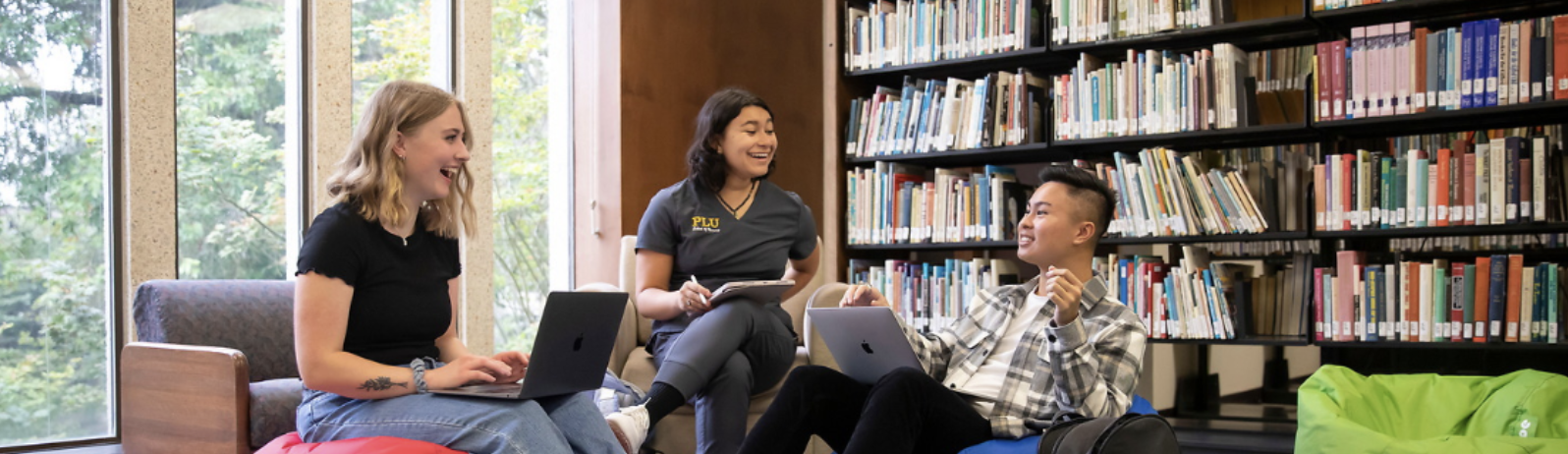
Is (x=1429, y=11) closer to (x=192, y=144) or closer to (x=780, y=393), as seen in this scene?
(x=780, y=393)

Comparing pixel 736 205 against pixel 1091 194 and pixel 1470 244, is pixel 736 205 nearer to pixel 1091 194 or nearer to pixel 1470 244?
pixel 1091 194

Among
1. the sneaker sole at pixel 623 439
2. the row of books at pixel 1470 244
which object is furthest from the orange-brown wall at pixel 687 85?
the row of books at pixel 1470 244

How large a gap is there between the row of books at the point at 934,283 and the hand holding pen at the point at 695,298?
1.66m

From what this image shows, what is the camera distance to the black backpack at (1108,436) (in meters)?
2.10

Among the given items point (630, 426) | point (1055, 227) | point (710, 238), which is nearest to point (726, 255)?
point (710, 238)

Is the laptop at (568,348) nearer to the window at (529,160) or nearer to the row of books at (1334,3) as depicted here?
the window at (529,160)

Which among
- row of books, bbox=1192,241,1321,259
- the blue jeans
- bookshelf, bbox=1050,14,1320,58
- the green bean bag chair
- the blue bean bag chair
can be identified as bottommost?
the green bean bag chair

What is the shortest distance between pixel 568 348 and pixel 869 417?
1.79 feet

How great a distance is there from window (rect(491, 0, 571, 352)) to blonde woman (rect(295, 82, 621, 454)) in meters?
2.34

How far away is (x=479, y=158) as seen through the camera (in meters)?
4.41

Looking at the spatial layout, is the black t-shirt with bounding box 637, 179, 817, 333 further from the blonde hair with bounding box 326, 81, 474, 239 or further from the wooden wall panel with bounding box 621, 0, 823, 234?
the blonde hair with bounding box 326, 81, 474, 239

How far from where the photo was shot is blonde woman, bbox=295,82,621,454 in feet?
6.48

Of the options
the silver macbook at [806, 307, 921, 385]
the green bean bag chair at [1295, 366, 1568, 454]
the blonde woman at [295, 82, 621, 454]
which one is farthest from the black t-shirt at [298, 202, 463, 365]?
the green bean bag chair at [1295, 366, 1568, 454]

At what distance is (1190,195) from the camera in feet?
13.7
